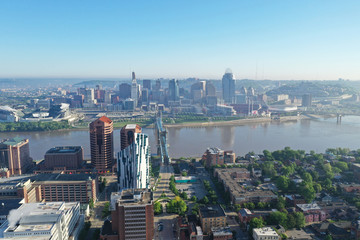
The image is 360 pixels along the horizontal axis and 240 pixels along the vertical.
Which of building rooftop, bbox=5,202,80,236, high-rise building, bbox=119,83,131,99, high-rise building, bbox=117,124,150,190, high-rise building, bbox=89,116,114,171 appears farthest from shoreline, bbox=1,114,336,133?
high-rise building, bbox=119,83,131,99

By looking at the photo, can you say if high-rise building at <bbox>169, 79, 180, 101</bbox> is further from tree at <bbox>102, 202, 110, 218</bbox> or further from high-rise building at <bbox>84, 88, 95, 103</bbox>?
tree at <bbox>102, 202, 110, 218</bbox>

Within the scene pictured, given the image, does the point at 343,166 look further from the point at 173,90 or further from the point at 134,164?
the point at 173,90

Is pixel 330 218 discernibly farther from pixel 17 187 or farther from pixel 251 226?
pixel 17 187

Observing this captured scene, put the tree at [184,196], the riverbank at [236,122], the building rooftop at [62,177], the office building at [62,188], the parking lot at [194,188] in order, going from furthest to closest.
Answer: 1. the riverbank at [236,122]
2. the parking lot at [194,188]
3. the tree at [184,196]
4. the building rooftop at [62,177]
5. the office building at [62,188]

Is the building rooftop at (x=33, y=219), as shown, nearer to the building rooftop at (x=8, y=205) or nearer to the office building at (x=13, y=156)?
the building rooftop at (x=8, y=205)

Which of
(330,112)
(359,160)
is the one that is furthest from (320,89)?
(359,160)

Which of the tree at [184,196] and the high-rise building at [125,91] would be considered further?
the high-rise building at [125,91]

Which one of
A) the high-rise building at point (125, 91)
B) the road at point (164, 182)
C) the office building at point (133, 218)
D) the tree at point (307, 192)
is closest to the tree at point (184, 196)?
the road at point (164, 182)

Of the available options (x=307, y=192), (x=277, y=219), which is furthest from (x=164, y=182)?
(x=307, y=192)
